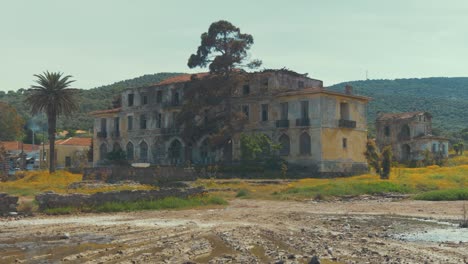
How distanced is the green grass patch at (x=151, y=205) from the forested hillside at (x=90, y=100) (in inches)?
3707

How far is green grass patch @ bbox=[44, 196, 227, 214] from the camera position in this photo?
24.1m

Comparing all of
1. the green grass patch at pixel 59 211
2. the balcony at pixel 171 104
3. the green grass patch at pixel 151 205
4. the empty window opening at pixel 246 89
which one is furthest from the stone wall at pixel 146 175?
the balcony at pixel 171 104

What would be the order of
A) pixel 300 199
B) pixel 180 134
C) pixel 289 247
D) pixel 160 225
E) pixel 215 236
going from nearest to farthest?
pixel 289 247, pixel 215 236, pixel 160 225, pixel 300 199, pixel 180 134

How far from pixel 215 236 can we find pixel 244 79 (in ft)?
146

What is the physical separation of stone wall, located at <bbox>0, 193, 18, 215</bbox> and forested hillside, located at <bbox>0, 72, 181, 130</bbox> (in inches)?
3875

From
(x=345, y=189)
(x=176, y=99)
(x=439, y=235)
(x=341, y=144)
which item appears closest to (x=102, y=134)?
(x=176, y=99)

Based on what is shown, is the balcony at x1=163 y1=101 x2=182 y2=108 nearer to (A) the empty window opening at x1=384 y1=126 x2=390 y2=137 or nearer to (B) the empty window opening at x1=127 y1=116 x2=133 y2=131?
(B) the empty window opening at x1=127 y1=116 x2=133 y2=131

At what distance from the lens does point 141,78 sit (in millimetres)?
163500

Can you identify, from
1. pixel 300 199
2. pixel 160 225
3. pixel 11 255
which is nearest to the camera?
pixel 11 255

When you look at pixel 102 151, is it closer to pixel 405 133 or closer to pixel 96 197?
pixel 405 133

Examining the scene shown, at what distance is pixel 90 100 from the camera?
142m

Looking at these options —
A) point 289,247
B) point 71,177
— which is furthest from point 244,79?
point 289,247

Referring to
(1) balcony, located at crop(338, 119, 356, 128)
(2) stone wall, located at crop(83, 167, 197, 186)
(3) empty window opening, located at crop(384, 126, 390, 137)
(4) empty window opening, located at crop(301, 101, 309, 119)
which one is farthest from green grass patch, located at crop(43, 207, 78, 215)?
(3) empty window opening, located at crop(384, 126, 390, 137)

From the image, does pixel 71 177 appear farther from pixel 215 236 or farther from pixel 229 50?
pixel 215 236
